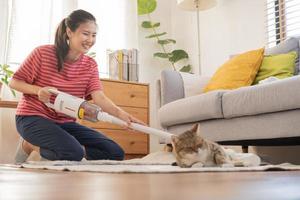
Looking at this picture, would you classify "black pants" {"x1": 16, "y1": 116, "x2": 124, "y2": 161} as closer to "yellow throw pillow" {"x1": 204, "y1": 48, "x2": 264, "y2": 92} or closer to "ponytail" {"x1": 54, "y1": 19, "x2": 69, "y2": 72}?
"ponytail" {"x1": 54, "y1": 19, "x2": 69, "y2": 72}

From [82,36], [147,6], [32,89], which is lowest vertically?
[32,89]

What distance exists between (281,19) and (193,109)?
1.39m

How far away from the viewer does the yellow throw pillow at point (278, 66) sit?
2.56 meters

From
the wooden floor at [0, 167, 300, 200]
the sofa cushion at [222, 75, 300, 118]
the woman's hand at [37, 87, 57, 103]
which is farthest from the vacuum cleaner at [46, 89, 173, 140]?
the wooden floor at [0, 167, 300, 200]

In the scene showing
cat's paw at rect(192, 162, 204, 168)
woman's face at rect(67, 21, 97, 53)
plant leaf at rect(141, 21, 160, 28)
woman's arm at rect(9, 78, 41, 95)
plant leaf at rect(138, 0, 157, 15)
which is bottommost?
cat's paw at rect(192, 162, 204, 168)

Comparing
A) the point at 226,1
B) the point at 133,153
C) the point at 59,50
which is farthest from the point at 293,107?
the point at 226,1

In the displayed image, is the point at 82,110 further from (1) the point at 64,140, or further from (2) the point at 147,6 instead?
(2) the point at 147,6

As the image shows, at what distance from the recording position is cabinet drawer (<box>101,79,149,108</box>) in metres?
3.16

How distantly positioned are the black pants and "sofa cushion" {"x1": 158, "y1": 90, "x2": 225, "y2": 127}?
0.57 m

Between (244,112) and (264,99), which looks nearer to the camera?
(264,99)

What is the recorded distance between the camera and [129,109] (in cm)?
325

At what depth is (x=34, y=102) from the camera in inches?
77.2

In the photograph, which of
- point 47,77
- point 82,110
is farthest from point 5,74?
point 82,110

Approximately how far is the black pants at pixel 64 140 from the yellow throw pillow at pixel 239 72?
3.28 ft
